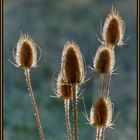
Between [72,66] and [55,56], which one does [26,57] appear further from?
[55,56]

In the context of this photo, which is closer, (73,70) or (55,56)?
(73,70)

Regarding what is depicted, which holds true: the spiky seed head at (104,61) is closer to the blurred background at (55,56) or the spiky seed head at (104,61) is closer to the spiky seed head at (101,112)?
the spiky seed head at (101,112)

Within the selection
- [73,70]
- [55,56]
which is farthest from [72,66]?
[55,56]

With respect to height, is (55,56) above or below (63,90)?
above

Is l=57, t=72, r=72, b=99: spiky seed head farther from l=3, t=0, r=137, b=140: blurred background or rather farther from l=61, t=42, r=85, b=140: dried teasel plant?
l=3, t=0, r=137, b=140: blurred background

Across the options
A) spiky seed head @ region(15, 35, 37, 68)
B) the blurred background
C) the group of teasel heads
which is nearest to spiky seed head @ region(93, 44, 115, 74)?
the group of teasel heads

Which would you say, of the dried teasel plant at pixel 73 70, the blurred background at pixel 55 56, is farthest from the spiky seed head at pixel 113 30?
the blurred background at pixel 55 56
